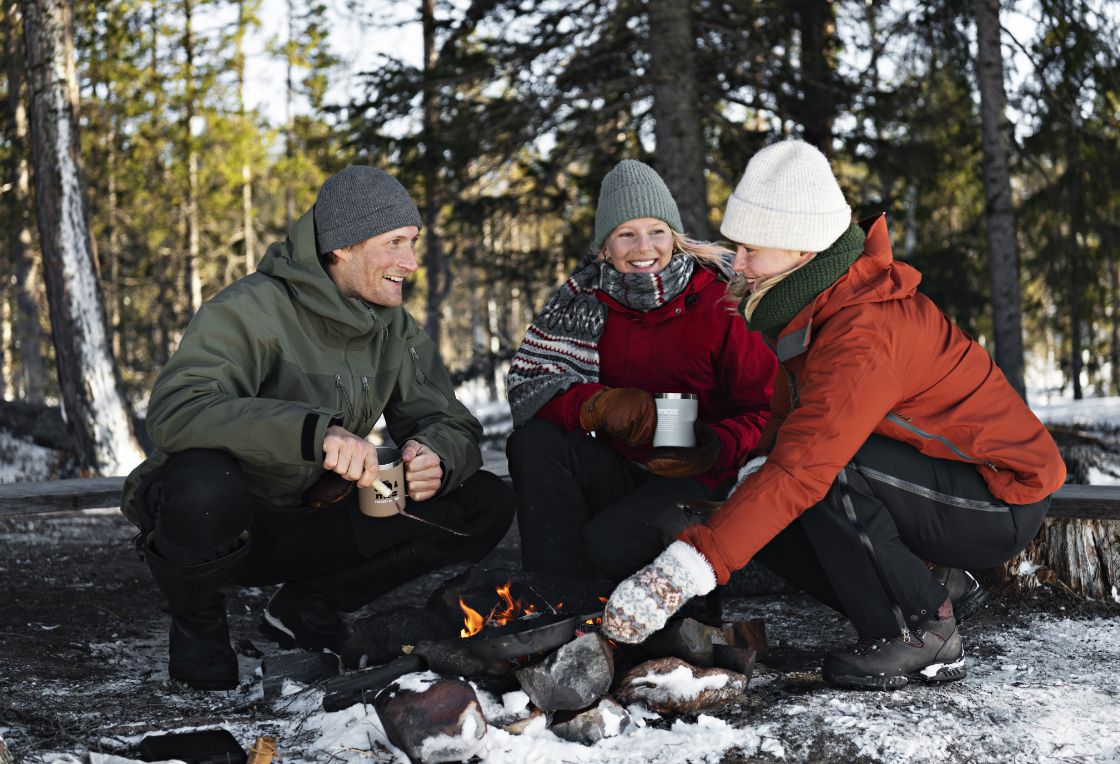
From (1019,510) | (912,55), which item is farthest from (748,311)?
(912,55)

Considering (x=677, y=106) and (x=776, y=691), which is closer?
(x=776, y=691)

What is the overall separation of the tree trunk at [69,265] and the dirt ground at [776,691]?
15.5ft

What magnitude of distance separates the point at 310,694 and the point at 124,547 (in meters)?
3.07

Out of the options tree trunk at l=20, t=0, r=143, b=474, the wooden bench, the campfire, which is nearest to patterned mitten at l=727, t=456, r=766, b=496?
the campfire

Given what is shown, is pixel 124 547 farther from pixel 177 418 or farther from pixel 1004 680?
pixel 1004 680

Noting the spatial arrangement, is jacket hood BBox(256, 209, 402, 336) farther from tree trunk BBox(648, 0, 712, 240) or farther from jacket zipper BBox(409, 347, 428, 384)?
tree trunk BBox(648, 0, 712, 240)

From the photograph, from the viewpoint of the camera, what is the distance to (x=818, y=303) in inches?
106

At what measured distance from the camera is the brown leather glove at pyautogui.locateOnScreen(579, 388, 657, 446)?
3205 millimetres

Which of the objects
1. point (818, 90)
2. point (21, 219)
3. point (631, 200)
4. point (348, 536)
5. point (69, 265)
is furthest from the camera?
point (21, 219)

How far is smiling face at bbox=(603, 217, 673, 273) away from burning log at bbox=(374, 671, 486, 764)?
166 cm

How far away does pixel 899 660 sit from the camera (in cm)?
269

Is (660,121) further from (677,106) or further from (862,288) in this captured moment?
(862,288)

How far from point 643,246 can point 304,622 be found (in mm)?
1717

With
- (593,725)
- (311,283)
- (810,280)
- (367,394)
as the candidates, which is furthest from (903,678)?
(311,283)
